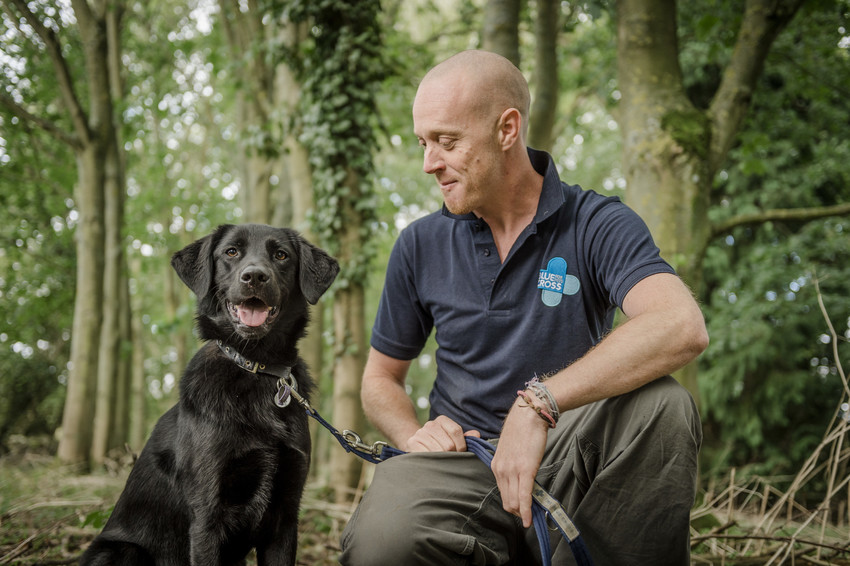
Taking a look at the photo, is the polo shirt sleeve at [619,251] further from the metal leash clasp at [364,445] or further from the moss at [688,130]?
the moss at [688,130]

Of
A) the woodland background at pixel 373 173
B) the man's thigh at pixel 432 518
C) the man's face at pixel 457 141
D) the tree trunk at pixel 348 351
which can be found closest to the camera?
the man's thigh at pixel 432 518

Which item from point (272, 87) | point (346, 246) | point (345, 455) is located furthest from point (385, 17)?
point (345, 455)

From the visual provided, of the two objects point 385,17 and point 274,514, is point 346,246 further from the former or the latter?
point 385,17

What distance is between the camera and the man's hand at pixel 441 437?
2273 millimetres

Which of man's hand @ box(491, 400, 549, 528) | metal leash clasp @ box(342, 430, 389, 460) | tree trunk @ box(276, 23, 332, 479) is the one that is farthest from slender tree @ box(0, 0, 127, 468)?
man's hand @ box(491, 400, 549, 528)

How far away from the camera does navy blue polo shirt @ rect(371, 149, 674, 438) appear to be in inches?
91.6

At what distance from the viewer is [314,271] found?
2922 millimetres

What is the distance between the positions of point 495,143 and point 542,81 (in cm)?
453

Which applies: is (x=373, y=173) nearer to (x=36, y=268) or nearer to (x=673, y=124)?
(x=673, y=124)

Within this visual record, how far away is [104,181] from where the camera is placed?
29.0 ft

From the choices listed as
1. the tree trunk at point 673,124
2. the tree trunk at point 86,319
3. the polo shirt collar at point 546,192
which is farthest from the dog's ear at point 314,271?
the tree trunk at point 86,319

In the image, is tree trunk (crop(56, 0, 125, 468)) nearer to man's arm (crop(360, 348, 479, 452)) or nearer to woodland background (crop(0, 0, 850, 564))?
woodland background (crop(0, 0, 850, 564))

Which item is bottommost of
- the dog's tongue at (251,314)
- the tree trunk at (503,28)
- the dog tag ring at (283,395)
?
the dog tag ring at (283,395)

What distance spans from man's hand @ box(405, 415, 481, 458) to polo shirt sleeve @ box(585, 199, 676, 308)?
0.74 meters
